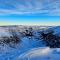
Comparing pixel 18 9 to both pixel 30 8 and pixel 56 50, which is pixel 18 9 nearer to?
pixel 30 8

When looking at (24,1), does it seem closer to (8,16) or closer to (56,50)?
(8,16)

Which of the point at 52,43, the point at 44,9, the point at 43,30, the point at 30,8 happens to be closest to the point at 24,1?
the point at 30,8

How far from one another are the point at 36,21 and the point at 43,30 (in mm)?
99

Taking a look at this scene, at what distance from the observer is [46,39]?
1.42m

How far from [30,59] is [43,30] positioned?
0.27 m

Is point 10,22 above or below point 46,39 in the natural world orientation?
above

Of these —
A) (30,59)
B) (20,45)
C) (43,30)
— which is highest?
(43,30)

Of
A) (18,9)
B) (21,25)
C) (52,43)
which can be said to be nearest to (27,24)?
(21,25)

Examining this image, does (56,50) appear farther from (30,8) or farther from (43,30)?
(30,8)

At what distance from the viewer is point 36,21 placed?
143 centimetres

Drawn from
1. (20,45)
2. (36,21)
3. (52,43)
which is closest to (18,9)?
(36,21)

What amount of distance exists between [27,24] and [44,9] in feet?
0.64

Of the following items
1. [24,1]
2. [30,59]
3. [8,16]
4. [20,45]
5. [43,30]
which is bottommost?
[30,59]

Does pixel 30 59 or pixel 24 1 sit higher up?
pixel 24 1
